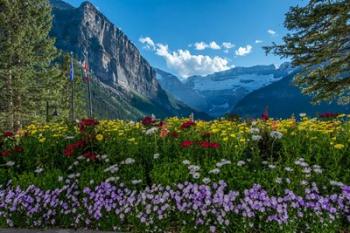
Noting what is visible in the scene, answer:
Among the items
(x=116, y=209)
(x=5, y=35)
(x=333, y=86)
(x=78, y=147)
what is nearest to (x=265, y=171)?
(x=116, y=209)

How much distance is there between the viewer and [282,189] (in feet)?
18.7

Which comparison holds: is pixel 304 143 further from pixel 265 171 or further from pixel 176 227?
pixel 176 227

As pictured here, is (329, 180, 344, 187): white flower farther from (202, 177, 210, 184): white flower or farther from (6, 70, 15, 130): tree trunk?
(6, 70, 15, 130): tree trunk

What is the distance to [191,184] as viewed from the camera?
599 cm

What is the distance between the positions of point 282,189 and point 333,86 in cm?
1221

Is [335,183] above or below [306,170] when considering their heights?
below

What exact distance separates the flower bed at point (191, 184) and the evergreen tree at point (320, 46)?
9010mm

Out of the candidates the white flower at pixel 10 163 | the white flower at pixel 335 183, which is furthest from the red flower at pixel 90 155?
the white flower at pixel 335 183

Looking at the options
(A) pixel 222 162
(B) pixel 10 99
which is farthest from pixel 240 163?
(B) pixel 10 99

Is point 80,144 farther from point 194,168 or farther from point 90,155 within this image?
point 194,168

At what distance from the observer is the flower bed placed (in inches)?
218

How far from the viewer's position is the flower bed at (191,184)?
554cm

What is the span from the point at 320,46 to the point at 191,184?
1247 cm

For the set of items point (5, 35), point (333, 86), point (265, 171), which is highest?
point (5, 35)
